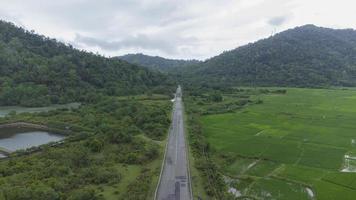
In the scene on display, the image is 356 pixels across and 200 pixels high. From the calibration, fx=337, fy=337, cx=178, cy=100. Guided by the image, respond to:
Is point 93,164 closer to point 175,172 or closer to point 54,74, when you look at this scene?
point 175,172

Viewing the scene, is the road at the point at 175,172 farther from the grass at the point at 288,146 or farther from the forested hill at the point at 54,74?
the forested hill at the point at 54,74

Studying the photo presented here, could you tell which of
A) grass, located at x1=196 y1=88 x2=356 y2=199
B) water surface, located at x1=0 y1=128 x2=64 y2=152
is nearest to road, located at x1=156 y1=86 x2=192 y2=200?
grass, located at x1=196 y1=88 x2=356 y2=199

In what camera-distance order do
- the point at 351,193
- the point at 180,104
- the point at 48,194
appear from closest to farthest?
1. the point at 48,194
2. the point at 351,193
3. the point at 180,104

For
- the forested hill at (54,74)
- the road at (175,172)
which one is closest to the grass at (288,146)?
the road at (175,172)

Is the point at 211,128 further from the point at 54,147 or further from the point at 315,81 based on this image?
the point at 315,81

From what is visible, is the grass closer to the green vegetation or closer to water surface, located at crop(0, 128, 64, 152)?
the green vegetation

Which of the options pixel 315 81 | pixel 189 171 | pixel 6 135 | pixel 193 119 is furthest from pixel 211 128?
pixel 315 81
